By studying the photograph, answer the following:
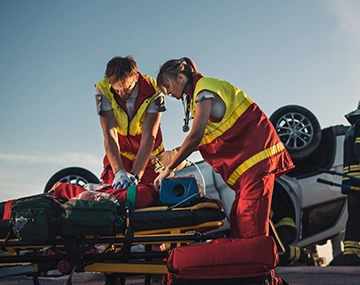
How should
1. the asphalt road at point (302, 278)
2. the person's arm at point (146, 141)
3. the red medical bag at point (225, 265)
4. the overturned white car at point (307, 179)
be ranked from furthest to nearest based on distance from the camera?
1. the overturned white car at point (307, 179)
2. the asphalt road at point (302, 278)
3. the person's arm at point (146, 141)
4. the red medical bag at point (225, 265)

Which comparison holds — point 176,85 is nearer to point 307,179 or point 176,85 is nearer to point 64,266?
point 64,266

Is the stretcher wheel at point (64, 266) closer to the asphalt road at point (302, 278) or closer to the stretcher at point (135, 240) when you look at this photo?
the stretcher at point (135, 240)

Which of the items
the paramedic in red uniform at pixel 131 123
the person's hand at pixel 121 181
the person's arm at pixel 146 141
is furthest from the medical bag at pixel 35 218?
the person's arm at pixel 146 141

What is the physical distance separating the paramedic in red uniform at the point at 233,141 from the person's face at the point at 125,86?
12.9 inches

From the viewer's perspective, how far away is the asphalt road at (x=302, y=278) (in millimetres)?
4180

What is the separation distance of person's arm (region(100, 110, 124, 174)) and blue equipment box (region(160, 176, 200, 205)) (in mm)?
789

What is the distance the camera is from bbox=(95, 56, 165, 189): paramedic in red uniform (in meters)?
3.74

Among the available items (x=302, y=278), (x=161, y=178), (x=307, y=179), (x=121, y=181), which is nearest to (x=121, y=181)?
(x=121, y=181)

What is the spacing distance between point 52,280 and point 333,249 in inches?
142

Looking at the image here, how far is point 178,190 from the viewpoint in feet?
9.95

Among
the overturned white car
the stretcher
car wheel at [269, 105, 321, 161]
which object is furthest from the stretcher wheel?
car wheel at [269, 105, 321, 161]

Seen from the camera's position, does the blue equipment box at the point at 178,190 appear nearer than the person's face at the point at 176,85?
Yes

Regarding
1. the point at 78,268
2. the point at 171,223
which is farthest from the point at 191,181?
the point at 78,268

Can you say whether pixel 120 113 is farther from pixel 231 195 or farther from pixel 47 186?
pixel 47 186
